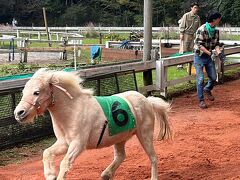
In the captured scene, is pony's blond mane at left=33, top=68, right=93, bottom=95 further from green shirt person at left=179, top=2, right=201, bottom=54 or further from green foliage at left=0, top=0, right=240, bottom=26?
green foliage at left=0, top=0, right=240, bottom=26

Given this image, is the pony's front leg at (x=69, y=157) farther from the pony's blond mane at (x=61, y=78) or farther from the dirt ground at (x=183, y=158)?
the dirt ground at (x=183, y=158)

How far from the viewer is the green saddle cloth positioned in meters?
5.80

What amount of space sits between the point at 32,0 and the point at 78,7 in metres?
6.96

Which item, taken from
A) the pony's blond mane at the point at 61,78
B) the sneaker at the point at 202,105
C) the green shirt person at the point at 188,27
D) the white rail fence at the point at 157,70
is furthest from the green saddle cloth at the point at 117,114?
the green shirt person at the point at 188,27

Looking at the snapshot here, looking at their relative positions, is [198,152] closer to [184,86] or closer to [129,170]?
[129,170]

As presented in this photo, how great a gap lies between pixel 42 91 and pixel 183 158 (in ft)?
9.91

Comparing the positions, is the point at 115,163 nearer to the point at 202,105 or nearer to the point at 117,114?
the point at 117,114

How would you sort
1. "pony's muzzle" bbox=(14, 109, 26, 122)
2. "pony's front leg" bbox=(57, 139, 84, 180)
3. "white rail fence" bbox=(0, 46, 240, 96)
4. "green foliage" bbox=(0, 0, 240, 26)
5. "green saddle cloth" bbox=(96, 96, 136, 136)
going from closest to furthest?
1. "pony's muzzle" bbox=(14, 109, 26, 122)
2. "pony's front leg" bbox=(57, 139, 84, 180)
3. "green saddle cloth" bbox=(96, 96, 136, 136)
4. "white rail fence" bbox=(0, 46, 240, 96)
5. "green foliage" bbox=(0, 0, 240, 26)

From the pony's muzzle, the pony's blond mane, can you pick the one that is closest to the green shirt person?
the pony's blond mane

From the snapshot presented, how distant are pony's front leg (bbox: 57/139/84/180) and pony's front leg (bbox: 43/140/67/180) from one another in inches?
4.0

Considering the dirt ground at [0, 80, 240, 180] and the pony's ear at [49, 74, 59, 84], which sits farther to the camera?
the dirt ground at [0, 80, 240, 180]

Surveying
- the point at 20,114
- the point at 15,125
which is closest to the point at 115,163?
the point at 20,114

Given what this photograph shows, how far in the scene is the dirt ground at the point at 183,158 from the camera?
6.68 m

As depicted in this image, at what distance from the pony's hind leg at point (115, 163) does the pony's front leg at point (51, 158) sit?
3.10 ft
